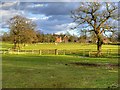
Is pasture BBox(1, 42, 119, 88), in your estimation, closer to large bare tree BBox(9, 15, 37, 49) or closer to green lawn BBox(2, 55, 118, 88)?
green lawn BBox(2, 55, 118, 88)

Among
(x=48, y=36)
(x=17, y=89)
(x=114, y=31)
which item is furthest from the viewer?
(x=48, y=36)

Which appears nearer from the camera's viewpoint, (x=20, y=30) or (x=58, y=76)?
(x=58, y=76)

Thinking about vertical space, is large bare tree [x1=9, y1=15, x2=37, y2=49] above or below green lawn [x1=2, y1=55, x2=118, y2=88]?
above

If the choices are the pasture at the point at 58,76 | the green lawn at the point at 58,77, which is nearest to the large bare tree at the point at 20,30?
the pasture at the point at 58,76

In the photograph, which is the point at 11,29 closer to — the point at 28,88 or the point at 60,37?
the point at 60,37

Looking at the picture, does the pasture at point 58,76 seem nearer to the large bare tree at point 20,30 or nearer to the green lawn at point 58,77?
the green lawn at point 58,77

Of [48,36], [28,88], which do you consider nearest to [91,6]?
[28,88]

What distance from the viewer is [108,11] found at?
177 ft

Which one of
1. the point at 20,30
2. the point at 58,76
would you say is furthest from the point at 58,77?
the point at 20,30

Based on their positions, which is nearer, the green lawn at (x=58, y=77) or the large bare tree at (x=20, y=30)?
the green lawn at (x=58, y=77)

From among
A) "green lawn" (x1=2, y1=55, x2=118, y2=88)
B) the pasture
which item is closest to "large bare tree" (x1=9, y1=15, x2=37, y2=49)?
the pasture

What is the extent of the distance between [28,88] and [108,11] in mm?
44607

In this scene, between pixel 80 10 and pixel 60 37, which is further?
pixel 60 37

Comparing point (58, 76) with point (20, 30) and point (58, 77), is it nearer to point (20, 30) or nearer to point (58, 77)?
point (58, 77)
